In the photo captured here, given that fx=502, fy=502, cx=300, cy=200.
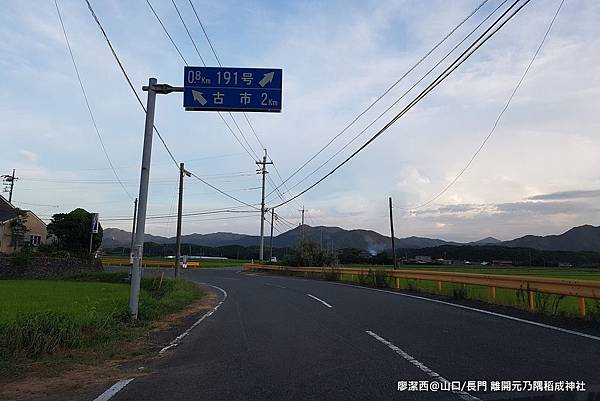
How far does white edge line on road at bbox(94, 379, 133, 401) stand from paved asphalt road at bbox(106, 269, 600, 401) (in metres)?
0.11

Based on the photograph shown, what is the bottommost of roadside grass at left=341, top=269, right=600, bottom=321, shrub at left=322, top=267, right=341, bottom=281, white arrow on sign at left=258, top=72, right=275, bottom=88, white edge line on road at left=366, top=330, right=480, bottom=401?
white edge line on road at left=366, top=330, right=480, bottom=401

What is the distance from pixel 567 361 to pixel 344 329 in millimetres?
4646

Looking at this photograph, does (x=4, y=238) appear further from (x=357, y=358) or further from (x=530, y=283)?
(x=357, y=358)

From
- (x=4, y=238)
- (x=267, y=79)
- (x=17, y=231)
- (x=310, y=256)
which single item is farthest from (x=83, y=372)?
(x=17, y=231)

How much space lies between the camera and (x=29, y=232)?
193ft

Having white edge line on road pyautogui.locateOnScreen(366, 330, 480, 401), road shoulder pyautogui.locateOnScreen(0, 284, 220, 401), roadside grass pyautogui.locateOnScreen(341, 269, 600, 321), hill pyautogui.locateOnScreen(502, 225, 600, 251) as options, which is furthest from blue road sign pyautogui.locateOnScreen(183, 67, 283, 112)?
hill pyautogui.locateOnScreen(502, 225, 600, 251)

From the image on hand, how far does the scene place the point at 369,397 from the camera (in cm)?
563

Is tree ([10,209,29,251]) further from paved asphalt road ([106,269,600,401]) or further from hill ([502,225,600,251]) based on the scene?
hill ([502,225,600,251])

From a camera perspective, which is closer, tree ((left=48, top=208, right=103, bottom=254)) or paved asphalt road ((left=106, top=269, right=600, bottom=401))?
paved asphalt road ((left=106, top=269, right=600, bottom=401))

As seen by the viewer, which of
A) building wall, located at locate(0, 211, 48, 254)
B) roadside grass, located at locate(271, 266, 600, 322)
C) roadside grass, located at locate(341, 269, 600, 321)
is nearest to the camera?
roadside grass, located at locate(341, 269, 600, 321)

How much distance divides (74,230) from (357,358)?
52.7 m

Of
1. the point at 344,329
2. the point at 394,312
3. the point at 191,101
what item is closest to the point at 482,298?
the point at 394,312

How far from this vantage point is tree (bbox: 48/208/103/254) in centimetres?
5391

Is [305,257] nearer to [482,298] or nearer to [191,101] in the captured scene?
[482,298]
